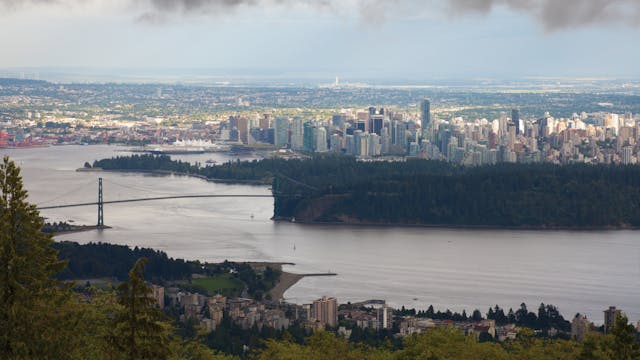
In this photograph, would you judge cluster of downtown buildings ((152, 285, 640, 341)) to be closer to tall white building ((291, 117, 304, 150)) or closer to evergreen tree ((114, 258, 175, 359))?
evergreen tree ((114, 258, 175, 359))

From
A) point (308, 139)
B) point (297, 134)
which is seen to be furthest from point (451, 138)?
point (297, 134)

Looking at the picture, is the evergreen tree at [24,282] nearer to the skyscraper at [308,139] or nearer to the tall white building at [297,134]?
the skyscraper at [308,139]

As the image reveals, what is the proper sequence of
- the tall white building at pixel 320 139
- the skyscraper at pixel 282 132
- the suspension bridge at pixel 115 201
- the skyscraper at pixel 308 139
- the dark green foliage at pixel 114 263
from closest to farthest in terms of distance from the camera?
the dark green foliage at pixel 114 263
the suspension bridge at pixel 115 201
the tall white building at pixel 320 139
the skyscraper at pixel 308 139
the skyscraper at pixel 282 132

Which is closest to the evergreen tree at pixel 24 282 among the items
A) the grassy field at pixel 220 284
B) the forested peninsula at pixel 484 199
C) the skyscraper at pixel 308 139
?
the grassy field at pixel 220 284

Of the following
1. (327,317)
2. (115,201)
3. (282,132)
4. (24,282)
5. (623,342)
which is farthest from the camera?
(282,132)

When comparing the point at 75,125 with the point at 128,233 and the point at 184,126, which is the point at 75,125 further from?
the point at 128,233

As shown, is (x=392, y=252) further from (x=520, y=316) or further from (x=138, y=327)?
(x=138, y=327)
